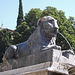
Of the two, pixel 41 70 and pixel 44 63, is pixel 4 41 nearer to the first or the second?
pixel 44 63

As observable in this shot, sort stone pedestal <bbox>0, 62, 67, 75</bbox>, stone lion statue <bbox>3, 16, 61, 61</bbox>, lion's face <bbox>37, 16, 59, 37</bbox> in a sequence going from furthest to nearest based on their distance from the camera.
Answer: lion's face <bbox>37, 16, 59, 37</bbox> → stone lion statue <bbox>3, 16, 61, 61</bbox> → stone pedestal <bbox>0, 62, 67, 75</bbox>

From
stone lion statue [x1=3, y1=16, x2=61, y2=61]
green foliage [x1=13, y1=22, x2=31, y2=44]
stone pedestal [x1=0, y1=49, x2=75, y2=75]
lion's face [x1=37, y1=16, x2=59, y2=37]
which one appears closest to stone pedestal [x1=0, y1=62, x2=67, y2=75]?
Answer: stone pedestal [x1=0, y1=49, x2=75, y2=75]

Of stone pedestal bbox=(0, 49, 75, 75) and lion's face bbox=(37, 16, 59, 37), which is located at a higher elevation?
lion's face bbox=(37, 16, 59, 37)

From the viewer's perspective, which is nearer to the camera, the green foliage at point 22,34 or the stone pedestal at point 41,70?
the stone pedestal at point 41,70

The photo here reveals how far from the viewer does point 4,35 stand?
41719 mm

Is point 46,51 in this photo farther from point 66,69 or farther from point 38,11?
point 38,11

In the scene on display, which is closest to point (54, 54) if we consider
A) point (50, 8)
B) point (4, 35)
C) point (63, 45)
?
point (63, 45)

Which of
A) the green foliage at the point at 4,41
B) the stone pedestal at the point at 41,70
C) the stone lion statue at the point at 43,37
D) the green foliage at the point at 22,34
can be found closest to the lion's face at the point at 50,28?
the stone lion statue at the point at 43,37

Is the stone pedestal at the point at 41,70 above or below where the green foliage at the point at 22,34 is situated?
below

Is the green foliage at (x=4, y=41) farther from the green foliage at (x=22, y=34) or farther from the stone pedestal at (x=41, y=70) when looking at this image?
the stone pedestal at (x=41, y=70)

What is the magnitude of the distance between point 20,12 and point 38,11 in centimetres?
1340

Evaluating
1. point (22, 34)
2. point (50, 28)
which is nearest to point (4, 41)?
point (22, 34)

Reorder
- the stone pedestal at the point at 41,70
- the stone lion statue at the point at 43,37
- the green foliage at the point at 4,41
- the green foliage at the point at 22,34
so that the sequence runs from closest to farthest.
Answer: the stone pedestal at the point at 41,70 < the stone lion statue at the point at 43,37 < the green foliage at the point at 22,34 < the green foliage at the point at 4,41

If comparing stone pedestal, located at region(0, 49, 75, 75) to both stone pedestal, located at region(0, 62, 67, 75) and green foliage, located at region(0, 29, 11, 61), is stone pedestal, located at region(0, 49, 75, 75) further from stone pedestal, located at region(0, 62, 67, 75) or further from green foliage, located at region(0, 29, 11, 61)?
green foliage, located at region(0, 29, 11, 61)
